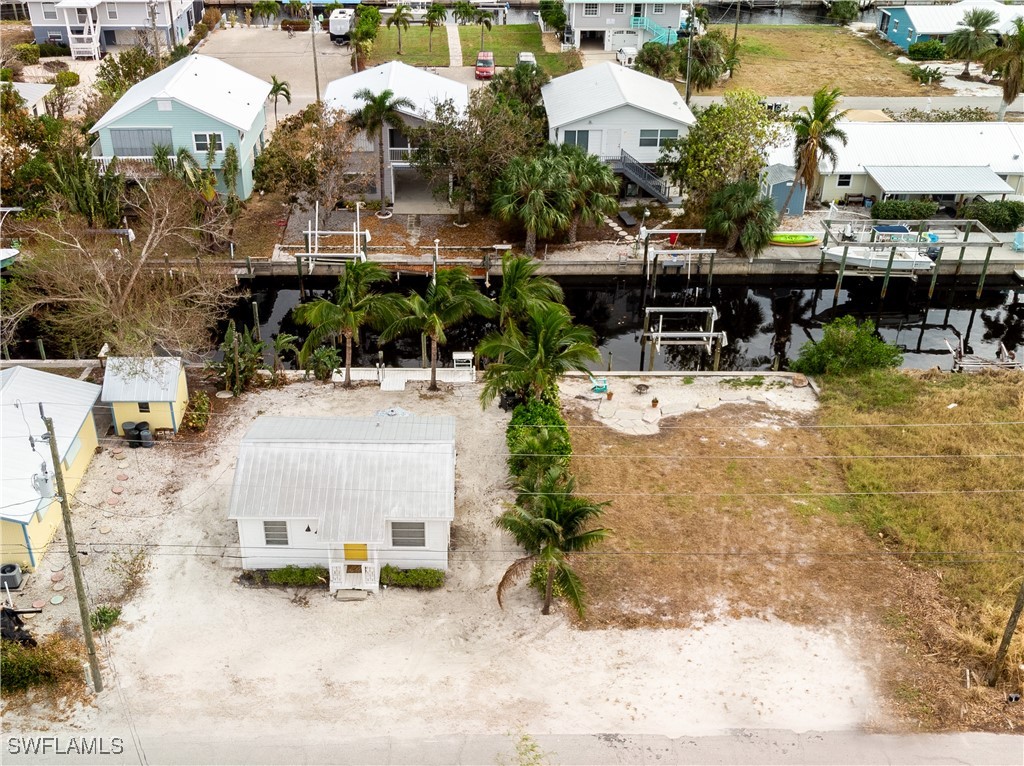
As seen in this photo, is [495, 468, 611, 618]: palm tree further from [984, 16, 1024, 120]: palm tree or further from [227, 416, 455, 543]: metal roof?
[984, 16, 1024, 120]: palm tree

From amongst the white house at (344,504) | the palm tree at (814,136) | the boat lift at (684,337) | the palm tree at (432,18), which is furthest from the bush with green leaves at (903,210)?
the palm tree at (432,18)

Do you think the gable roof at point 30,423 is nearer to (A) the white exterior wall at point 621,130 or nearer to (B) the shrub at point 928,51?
(A) the white exterior wall at point 621,130

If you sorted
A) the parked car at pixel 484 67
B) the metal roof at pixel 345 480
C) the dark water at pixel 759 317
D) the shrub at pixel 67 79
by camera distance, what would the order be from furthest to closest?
1. the parked car at pixel 484 67
2. the shrub at pixel 67 79
3. the dark water at pixel 759 317
4. the metal roof at pixel 345 480

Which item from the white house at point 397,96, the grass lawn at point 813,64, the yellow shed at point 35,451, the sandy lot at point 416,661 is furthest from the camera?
the grass lawn at point 813,64

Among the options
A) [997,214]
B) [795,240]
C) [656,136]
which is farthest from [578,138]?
[997,214]

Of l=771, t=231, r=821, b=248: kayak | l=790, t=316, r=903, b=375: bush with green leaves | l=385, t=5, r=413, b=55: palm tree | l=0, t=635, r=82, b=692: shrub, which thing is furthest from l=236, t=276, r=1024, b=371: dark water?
l=385, t=5, r=413, b=55: palm tree

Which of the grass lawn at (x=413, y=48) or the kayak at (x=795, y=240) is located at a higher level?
the grass lawn at (x=413, y=48)

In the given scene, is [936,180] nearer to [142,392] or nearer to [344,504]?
[344,504]
